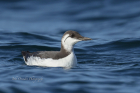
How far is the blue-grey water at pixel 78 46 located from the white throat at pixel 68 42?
0.77 metres

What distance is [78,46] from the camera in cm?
1440

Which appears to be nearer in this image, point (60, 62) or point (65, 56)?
point (60, 62)

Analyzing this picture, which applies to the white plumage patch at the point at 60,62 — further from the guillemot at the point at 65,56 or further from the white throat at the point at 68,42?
the white throat at the point at 68,42

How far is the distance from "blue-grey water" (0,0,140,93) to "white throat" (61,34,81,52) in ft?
2.53

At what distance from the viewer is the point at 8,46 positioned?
1348 centimetres

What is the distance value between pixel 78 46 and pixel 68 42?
4816 mm

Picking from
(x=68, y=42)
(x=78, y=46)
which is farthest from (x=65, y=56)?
(x=78, y=46)

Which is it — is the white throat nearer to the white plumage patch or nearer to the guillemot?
the guillemot

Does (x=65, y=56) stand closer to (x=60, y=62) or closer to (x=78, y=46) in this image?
(x=60, y=62)

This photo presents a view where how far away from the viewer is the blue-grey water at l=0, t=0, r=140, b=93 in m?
7.50

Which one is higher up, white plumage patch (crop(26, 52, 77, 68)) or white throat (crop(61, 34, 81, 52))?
white throat (crop(61, 34, 81, 52))

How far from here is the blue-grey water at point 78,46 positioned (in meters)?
7.50

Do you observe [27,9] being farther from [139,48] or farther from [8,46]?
[139,48]

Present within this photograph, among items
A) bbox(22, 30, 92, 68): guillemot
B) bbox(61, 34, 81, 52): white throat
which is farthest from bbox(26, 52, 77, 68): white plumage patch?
bbox(61, 34, 81, 52): white throat
